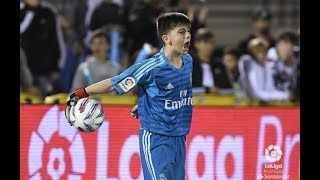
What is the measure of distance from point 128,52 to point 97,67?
3.07 ft

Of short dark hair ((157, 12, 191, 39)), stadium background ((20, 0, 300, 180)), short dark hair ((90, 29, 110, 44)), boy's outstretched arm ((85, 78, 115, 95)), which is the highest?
short dark hair ((90, 29, 110, 44))

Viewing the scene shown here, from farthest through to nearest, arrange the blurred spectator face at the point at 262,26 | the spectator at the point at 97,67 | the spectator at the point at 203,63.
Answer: the blurred spectator face at the point at 262,26 < the spectator at the point at 203,63 < the spectator at the point at 97,67

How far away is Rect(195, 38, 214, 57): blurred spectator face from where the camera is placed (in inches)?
444

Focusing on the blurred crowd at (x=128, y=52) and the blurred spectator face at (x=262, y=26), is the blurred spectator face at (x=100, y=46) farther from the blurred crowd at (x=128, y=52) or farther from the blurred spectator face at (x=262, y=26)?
the blurred spectator face at (x=262, y=26)

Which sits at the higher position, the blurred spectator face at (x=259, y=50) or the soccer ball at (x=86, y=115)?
the blurred spectator face at (x=259, y=50)

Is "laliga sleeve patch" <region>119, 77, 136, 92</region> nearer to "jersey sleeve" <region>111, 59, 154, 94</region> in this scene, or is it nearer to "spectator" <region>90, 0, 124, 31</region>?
"jersey sleeve" <region>111, 59, 154, 94</region>

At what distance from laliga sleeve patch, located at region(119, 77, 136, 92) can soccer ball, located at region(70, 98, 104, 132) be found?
1.35 feet

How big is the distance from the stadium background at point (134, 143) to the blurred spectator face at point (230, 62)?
2.00 m

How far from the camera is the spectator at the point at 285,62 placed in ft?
37.4

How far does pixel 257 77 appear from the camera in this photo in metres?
11.3

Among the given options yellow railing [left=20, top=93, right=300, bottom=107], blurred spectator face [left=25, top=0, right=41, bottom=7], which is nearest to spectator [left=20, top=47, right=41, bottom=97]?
yellow railing [left=20, top=93, right=300, bottom=107]

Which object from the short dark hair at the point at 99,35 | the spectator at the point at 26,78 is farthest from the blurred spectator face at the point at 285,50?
the spectator at the point at 26,78

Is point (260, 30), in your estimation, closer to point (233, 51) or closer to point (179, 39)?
→ point (233, 51)
